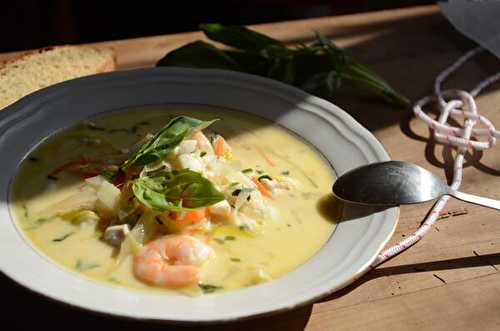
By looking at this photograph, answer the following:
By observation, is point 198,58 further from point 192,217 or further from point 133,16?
point 133,16

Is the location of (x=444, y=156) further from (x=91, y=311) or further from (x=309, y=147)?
(x=91, y=311)

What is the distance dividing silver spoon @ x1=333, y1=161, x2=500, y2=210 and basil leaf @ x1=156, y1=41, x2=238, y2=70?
0.87 metres

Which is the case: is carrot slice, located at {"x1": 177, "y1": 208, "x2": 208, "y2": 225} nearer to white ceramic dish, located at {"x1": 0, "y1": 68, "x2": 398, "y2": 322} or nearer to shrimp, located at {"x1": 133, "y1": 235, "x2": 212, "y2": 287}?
shrimp, located at {"x1": 133, "y1": 235, "x2": 212, "y2": 287}

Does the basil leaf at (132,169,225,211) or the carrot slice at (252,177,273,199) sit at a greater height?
the basil leaf at (132,169,225,211)

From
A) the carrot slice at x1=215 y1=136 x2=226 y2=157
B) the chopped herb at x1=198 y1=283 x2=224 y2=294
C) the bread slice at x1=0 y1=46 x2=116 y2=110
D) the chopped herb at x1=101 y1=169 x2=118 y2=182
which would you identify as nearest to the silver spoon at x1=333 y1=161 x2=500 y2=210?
the carrot slice at x1=215 y1=136 x2=226 y2=157

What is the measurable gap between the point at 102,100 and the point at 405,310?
1138 mm

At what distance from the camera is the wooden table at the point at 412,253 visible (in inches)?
64.2

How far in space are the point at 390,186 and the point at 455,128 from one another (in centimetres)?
74

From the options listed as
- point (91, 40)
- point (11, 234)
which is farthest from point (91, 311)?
point (91, 40)

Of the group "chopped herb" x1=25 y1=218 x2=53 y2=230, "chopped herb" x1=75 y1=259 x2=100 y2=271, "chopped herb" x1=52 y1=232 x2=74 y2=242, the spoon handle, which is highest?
"chopped herb" x1=25 y1=218 x2=53 y2=230

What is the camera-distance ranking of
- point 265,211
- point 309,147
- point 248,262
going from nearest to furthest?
1. point 248,262
2. point 265,211
3. point 309,147

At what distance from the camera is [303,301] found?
4.65ft

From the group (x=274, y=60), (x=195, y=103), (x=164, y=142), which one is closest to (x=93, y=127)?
(x=195, y=103)

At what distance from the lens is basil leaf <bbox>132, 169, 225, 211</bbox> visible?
5.26 feet
